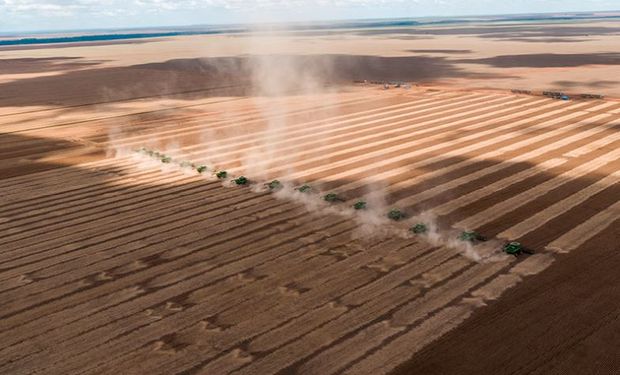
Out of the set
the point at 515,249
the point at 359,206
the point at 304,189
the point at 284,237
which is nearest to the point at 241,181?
the point at 304,189

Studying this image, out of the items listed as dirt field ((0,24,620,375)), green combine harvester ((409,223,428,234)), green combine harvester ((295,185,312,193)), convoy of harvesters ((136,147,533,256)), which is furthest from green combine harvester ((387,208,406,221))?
green combine harvester ((295,185,312,193))

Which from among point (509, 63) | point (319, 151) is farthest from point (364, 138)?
point (509, 63)

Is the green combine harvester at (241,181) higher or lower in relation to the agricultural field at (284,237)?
higher

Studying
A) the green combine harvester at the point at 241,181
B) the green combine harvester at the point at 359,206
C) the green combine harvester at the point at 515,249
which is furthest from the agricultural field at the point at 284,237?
the green combine harvester at the point at 241,181

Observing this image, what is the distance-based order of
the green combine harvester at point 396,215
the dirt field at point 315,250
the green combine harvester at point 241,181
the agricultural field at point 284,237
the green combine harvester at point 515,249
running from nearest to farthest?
the dirt field at point 315,250 < the agricultural field at point 284,237 < the green combine harvester at point 515,249 < the green combine harvester at point 396,215 < the green combine harvester at point 241,181

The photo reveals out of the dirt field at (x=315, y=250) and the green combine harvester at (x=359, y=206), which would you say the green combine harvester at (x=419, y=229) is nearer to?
the dirt field at (x=315, y=250)

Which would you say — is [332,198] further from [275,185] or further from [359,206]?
[275,185]
